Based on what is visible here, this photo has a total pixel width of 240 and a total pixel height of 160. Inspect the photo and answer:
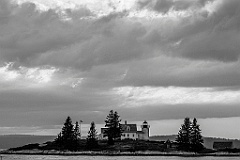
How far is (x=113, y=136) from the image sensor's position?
15425 centimetres

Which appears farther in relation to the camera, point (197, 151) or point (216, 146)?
point (216, 146)

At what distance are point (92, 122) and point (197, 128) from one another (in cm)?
3462

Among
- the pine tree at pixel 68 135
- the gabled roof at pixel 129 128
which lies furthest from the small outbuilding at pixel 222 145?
the pine tree at pixel 68 135

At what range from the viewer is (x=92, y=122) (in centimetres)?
15800

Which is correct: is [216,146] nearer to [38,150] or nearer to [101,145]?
[101,145]

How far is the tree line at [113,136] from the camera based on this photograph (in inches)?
5881

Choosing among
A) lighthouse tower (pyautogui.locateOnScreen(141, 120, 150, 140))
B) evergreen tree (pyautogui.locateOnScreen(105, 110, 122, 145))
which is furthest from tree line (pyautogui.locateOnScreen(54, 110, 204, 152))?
lighthouse tower (pyautogui.locateOnScreen(141, 120, 150, 140))

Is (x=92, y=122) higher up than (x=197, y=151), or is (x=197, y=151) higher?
(x=92, y=122)

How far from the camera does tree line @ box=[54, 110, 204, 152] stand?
14938 cm

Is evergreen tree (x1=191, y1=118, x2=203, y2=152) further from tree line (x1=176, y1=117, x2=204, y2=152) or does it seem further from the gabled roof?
the gabled roof

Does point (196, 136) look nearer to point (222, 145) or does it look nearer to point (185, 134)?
point (185, 134)

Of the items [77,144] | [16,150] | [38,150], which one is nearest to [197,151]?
[77,144]

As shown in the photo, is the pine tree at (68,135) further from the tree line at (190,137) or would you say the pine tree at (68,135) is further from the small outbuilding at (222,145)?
the small outbuilding at (222,145)

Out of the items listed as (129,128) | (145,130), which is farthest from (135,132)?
→ (145,130)
